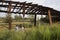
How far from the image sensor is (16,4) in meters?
19.3

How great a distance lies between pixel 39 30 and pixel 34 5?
14645mm

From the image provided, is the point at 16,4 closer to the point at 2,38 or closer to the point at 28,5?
the point at 28,5

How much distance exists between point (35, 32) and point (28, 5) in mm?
13824

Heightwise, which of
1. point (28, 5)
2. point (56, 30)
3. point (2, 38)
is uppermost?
point (28, 5)

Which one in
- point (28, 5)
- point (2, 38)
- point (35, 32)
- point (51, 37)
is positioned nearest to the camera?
point (51, 37)

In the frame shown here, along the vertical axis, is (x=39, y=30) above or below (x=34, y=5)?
below

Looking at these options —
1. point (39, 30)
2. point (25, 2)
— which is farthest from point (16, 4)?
point (39, 30)

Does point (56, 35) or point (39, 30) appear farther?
point (39, 30)

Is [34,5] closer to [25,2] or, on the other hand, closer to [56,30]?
[25,2]

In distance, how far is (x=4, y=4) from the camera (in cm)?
1905

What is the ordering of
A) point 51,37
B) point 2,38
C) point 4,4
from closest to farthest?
1. point 51,37
2. point 2,38
3. point 4,4

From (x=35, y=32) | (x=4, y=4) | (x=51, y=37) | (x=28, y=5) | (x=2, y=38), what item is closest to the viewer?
(x=51, y=37)

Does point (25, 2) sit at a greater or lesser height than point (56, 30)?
greater

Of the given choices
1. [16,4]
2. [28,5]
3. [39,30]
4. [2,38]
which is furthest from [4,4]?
[39,30]
